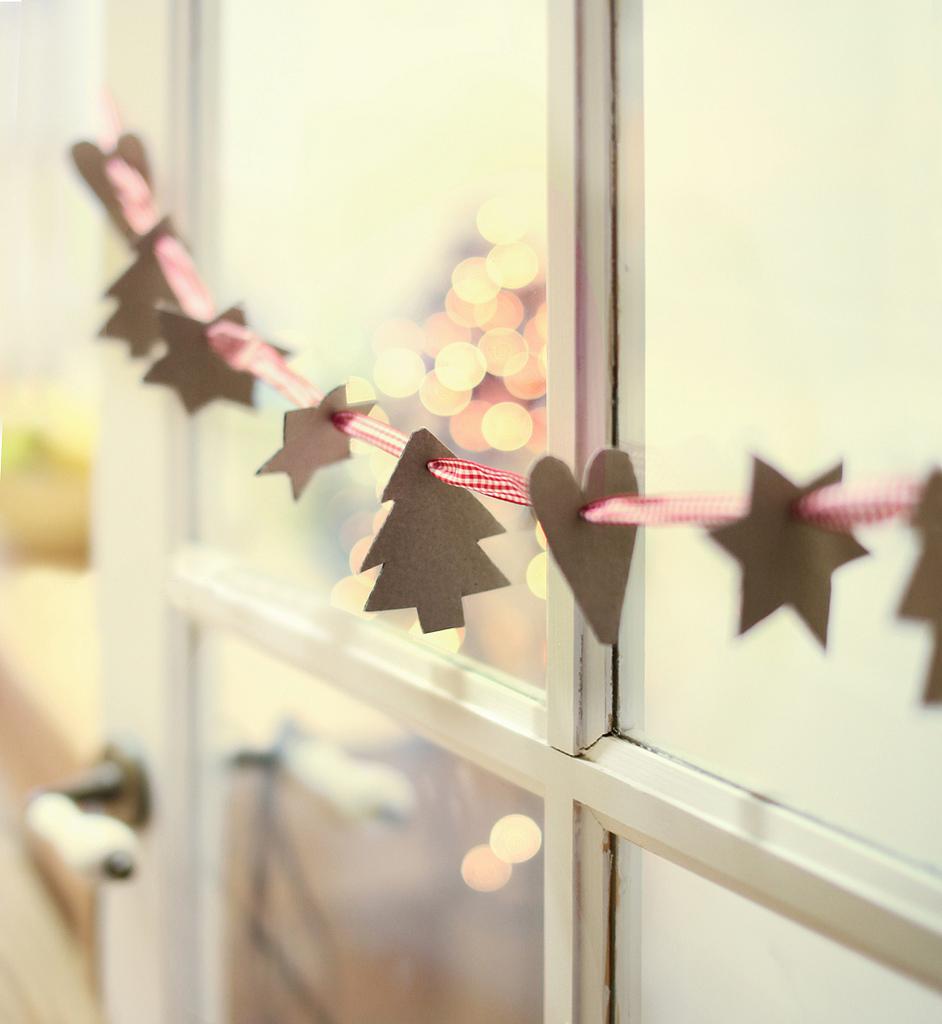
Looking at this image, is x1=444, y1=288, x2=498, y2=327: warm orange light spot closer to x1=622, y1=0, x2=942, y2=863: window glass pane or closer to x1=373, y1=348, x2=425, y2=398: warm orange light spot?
x1=373, y1=348, x2=425, y2=398: warm orange light spot

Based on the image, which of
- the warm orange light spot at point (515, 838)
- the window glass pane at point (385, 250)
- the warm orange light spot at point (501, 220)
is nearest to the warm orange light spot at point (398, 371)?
the window glass pane at point (385, 250)

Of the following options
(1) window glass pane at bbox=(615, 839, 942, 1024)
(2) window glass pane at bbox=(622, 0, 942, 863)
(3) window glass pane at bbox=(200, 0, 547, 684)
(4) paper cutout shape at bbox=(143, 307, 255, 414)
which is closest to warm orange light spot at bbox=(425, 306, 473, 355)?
(3) window glass pane at bbox=(200, 0, 547, 684)

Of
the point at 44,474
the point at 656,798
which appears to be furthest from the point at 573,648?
the point at 44,474

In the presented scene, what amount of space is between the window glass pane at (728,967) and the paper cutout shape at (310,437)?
9.6 inches

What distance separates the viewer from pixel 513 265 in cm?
60

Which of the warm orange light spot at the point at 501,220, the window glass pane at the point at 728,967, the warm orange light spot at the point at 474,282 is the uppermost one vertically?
A: the warm orange light spot at the point at 501,220

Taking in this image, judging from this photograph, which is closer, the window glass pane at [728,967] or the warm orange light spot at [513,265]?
the window glass pane at [728,967]

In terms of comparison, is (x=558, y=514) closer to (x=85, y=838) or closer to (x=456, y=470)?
(x=456, y=470)

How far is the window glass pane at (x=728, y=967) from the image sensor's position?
363mm

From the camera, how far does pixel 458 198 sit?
0.60 metres

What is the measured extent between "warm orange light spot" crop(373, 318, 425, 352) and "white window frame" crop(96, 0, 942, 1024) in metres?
0.19

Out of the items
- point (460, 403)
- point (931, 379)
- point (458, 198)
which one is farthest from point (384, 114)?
point (931, 379)

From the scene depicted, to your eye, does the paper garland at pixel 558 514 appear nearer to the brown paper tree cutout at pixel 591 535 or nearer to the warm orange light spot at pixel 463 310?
the brown paper tree cutout at pixel 591 535

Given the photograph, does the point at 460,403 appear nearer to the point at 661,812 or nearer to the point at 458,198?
the point at 458,198
